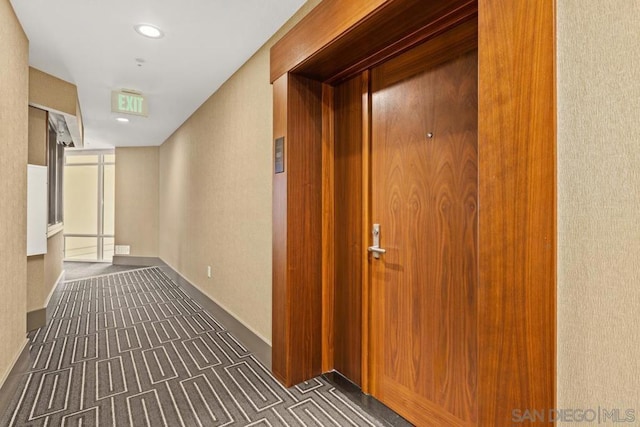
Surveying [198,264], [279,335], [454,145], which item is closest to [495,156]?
[454,145]

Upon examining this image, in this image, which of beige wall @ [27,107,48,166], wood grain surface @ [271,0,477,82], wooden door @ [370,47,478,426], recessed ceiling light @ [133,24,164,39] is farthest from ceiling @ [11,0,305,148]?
wooden door @ [370,47,478,426]

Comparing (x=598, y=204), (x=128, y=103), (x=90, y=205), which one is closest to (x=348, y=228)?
(x=598, y=204)

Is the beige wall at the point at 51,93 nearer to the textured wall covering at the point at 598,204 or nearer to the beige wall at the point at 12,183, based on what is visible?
the beige wall at the point at 12,183

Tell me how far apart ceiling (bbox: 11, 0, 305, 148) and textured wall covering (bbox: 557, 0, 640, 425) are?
1.68 m

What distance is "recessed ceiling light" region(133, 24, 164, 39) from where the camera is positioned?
2.29 metres

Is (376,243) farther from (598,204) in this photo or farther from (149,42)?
(149,42)

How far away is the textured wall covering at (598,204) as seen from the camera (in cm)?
80

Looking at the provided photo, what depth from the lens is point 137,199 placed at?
6.71 meters

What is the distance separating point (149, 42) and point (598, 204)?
2.95m

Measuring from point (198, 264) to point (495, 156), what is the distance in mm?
3976

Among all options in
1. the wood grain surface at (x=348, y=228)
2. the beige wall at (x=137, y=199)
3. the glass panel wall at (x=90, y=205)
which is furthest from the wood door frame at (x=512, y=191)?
the glass panel wall at (x=90, y=205)

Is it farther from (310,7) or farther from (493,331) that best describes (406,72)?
(493,331)

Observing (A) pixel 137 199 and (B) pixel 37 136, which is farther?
(A) pixel 137 199

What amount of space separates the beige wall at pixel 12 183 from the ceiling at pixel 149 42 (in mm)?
225
